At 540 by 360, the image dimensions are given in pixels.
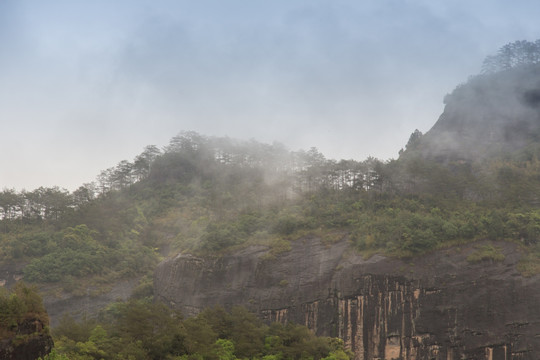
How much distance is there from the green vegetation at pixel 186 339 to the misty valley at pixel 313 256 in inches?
4.1

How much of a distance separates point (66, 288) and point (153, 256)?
879 cm

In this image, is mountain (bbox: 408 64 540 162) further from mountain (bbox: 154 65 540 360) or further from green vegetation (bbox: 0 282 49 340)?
green vegetation (bbox: 0 282 49 340)

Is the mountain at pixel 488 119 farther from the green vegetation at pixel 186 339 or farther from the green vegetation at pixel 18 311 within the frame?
the green vegetation at pixel 18 311

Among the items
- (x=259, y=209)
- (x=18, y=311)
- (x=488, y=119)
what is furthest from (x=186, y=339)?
(x=488, y=119)

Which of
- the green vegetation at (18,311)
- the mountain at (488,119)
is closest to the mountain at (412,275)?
the mountain at (488,119)

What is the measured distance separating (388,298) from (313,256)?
6.19 metres

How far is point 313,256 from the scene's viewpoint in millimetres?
35000

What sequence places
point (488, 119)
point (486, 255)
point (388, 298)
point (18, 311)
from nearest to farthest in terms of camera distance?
point (18, 311) → point (486, 255) → point (388, 298) → point (488, 119)

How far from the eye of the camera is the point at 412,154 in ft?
162

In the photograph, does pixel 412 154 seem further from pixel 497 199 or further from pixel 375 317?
pixel 375 317

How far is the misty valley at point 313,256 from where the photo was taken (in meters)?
27.2

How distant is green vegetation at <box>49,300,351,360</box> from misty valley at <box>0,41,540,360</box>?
10cm

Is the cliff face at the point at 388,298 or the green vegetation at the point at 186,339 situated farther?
the cliff face at the point at 388,298

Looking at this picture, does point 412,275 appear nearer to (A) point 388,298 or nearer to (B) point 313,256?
(A) point 388,298
